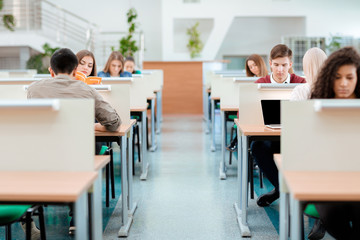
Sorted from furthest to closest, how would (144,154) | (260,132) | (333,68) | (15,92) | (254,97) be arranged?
(144,154) < (15,92) < (254,97) < (260,132) < (333,68)

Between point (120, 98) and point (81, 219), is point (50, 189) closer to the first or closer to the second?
point (81, 219)

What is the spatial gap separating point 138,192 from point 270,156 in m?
1.12

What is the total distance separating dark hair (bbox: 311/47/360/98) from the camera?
6.15ft

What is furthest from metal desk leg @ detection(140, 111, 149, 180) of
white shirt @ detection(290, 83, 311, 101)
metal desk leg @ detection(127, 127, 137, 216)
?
white shirt @ detection(290, 83, 311, 101)

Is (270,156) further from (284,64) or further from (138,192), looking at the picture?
(138,192)

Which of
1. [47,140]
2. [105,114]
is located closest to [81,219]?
[47,140]

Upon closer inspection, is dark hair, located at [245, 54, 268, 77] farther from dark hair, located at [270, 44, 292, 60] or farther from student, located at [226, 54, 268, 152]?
dark hair, located at [270, 44, 292, 60]

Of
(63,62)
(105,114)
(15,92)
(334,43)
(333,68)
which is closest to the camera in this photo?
(333,68)

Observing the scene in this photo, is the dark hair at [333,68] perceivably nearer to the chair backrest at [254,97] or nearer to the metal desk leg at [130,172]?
the chair backrest at [254,97]

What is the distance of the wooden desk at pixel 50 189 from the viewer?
1.34 m

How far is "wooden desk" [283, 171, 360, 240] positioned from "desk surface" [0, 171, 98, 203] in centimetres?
69

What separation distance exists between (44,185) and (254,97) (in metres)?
1.70

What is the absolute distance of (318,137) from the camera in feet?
5.25

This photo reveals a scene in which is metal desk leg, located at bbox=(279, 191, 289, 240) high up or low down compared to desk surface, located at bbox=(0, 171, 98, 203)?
down
